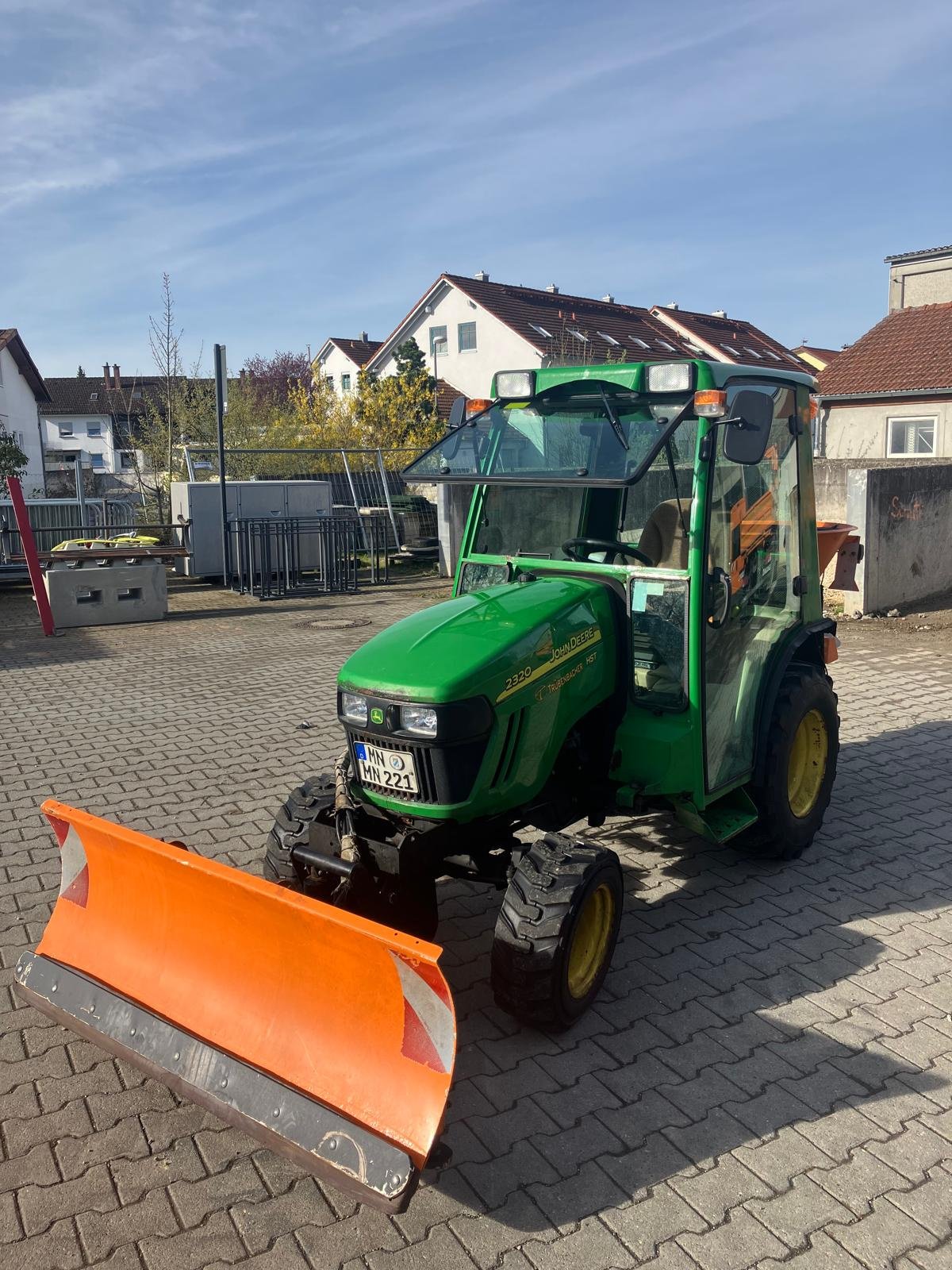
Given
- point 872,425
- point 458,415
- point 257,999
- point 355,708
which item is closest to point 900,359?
point 872,425

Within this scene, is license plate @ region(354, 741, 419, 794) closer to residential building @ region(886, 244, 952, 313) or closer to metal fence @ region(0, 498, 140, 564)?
metal fence @ region(0, 498, 140, 564)

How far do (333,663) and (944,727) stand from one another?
18.5 feet

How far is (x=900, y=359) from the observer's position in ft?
73.7

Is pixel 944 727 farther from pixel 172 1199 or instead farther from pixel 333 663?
pixel 172 1199

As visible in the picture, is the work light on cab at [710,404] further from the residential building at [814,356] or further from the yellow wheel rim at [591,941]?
the residential building at [814,356]

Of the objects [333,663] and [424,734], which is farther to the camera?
[333,663]

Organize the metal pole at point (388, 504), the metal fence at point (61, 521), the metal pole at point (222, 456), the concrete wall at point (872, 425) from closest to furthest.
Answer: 1. the metal pole at point (222, 456)
2. the metal fence at point (61, 521)
3. the metal pole at point (388, 504)
4. the concrete wall at point (872, 425)

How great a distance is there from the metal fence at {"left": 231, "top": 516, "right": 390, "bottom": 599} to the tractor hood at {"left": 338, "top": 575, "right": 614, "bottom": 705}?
441 inches

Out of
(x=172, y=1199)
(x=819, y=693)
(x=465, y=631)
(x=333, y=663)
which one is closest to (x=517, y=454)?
(x=465, y=631)

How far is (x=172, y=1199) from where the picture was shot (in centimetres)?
299

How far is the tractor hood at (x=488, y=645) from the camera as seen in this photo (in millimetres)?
3744

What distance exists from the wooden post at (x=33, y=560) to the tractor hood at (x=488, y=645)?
9.16 meters

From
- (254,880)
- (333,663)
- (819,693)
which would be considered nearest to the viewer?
(254,880)

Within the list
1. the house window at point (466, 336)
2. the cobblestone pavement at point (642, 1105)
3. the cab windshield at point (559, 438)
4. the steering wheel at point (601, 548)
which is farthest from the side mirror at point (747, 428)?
the house window at point (466, 336)
